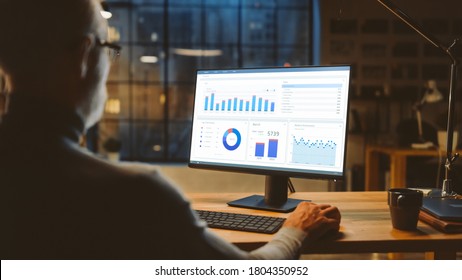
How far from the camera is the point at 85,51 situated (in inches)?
29.3

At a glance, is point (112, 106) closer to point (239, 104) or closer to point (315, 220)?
point (239, 104)

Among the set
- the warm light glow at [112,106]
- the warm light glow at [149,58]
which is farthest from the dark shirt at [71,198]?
the warm light glow at [149,58]

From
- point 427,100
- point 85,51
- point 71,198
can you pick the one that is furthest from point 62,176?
point 427,100

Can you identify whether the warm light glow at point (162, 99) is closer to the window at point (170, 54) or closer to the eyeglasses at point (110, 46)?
the window at point (170, 54)

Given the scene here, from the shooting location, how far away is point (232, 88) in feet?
4.64

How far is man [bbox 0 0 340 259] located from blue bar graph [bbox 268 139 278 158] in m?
0.63

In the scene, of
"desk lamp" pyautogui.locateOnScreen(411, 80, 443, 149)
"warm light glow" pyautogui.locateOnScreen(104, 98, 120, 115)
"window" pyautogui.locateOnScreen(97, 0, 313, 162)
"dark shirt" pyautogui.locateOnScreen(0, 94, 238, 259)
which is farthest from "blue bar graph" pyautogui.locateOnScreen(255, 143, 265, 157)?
"warm light glow" pyautogui.locateOnScreen(104, 98, 120, 115)

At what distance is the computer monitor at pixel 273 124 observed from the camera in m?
1.27

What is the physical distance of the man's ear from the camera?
74 centimetres

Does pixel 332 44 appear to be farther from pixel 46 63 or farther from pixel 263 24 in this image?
pixel 46 63

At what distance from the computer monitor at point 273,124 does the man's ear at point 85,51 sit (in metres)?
0.68
